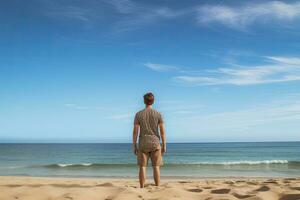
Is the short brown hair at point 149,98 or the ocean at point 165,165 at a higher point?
the short brown hair at point 149,98

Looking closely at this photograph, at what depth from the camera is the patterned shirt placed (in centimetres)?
649

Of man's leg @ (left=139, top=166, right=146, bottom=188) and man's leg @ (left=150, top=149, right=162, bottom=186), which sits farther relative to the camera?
man's leg @ (left=150, top=149, right=162, bottom=186)

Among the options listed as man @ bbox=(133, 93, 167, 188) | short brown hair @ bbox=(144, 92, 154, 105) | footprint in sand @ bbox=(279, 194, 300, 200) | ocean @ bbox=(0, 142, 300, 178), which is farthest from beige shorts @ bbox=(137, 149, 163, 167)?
ocean @ bbox=(0, 142, 300, 178)

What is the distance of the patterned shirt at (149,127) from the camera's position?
6.49m

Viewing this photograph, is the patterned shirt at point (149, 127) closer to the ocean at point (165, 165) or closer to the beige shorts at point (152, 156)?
the beige shorts at point (152, 156)

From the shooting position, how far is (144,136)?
6.53 meters

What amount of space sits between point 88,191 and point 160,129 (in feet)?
7.02

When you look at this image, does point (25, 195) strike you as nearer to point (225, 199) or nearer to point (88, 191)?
point (88, 191)

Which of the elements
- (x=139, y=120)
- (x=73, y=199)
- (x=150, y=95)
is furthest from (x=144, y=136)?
(x=73, y=199)

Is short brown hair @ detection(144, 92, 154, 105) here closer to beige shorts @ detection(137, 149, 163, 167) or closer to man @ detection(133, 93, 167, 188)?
man @ detection(133, 93, 167, 188)

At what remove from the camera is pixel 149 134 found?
21.4ft

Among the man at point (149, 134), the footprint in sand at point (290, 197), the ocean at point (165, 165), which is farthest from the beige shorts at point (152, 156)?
the ocean at point (165, 165)

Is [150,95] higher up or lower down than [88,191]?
higher up

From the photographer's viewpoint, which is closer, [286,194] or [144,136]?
[286,194]
